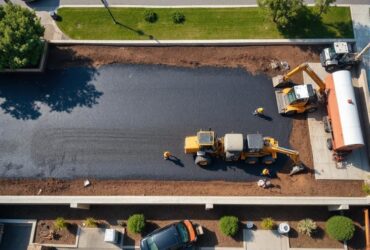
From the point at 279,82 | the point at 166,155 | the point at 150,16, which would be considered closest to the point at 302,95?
the point at 279,82

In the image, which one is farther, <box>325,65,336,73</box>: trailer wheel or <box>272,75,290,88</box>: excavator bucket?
<box>325,65,336,73</box>: trailer wheel

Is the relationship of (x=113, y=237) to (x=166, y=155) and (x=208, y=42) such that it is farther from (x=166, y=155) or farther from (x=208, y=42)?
(x=208, y=42)

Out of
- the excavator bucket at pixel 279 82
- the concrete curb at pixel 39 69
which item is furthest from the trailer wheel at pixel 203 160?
the concrete curb at pixel 39 69

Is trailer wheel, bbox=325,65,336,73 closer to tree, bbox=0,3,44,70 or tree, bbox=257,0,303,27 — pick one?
tree, bbox=257,0,303,27

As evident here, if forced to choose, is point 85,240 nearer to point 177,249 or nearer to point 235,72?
point 177,249

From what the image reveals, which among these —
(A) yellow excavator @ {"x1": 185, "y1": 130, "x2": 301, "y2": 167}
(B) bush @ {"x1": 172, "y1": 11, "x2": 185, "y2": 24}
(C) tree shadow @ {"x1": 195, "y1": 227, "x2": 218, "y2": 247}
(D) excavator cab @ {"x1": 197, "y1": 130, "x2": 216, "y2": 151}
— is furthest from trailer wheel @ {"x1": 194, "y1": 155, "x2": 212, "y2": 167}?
(B) bush @ {"x1": 172, "y1": 11, "x2": 185, "y2": 24}

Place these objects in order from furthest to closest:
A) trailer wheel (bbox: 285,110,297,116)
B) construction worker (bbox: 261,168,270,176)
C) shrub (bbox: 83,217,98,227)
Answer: trailer wheel (bbox: 285,110,297,116), construction worker (bbox: 261,168,270,176), shrub (bbox: 83,217,98,227)

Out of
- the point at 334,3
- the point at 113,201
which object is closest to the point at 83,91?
the point at 113,201
